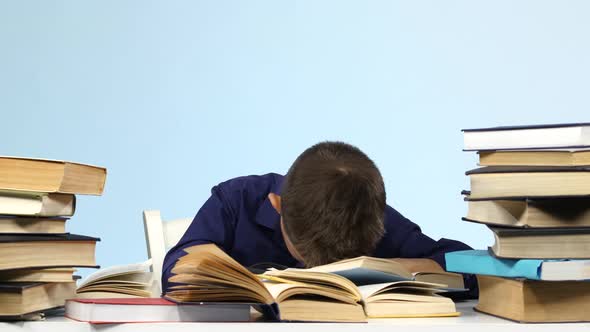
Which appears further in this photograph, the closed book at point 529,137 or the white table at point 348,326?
the closed book at point 529,137

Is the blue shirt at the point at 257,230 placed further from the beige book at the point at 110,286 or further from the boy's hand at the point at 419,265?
the beige book at the point at 110,286

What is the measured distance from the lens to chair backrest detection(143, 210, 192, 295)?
2.39 metres

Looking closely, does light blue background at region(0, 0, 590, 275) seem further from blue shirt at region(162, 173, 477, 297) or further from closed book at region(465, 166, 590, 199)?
closed book at region(465, 166, 590, 199)

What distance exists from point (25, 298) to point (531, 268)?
2.42 feet

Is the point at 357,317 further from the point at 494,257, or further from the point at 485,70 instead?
the point at 485,70

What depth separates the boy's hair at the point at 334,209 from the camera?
1608 millimetres

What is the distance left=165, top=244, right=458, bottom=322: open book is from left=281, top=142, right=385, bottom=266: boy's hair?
23 centimetres

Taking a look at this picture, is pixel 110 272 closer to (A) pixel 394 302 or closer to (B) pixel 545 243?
(A) pixel 394 302

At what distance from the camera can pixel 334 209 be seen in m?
1.61

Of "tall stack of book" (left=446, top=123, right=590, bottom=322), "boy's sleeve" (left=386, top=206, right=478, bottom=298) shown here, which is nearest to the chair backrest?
"boy's sleeve" (left=386, top=206, right=478, bottom=298)

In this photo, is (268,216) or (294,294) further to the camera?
(268,216)

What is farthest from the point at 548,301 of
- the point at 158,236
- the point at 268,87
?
the point at 268,87

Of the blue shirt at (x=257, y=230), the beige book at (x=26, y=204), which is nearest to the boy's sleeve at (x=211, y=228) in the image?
the blue shirt at (x=257, y=230)

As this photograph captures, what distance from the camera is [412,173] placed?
466cm
